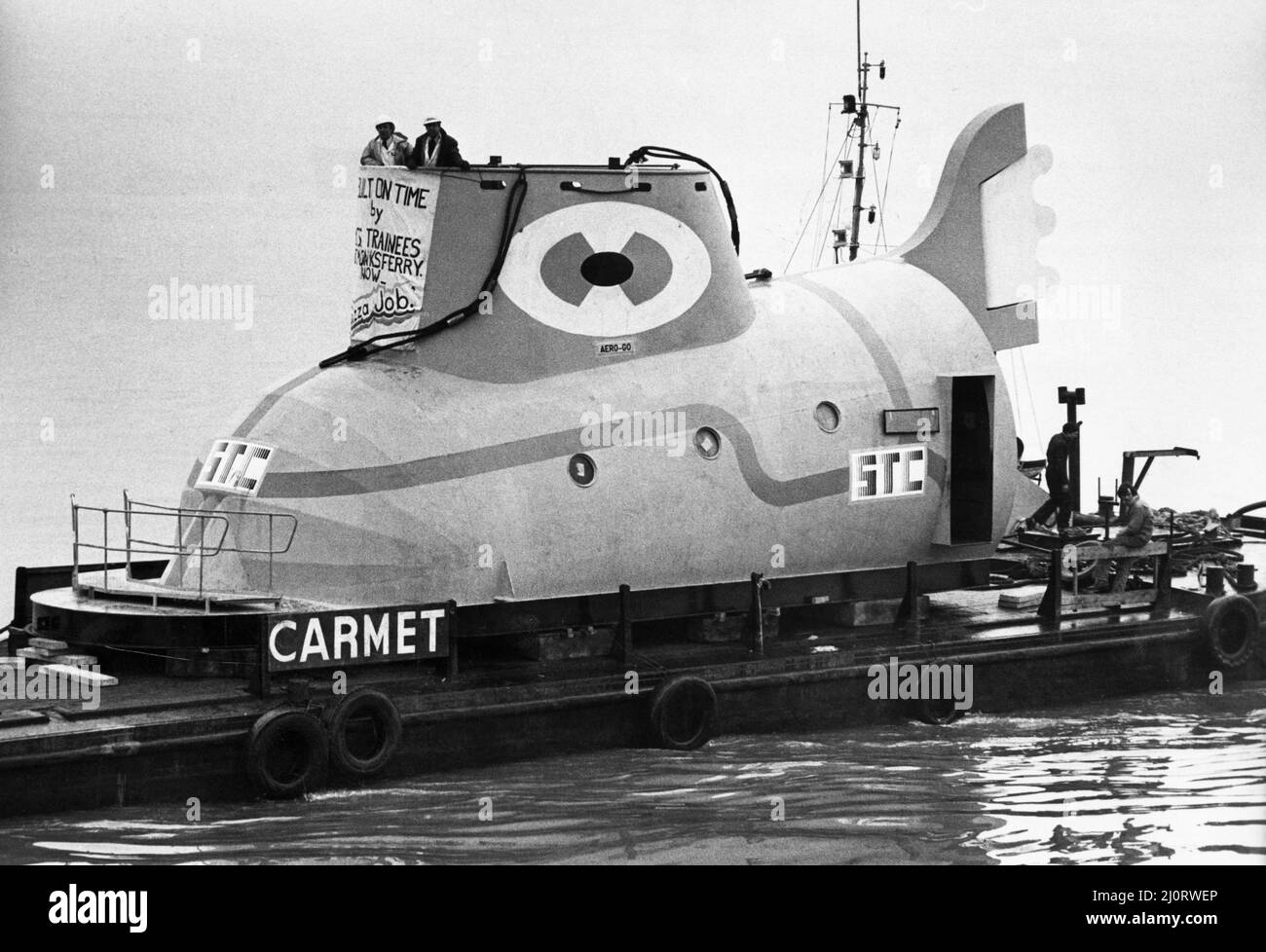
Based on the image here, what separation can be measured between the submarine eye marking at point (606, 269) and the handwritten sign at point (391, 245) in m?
0.70

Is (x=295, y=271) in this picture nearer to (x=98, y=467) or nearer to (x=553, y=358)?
(x=98, y=467)

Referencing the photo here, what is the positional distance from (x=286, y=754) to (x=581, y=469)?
3.40 meters

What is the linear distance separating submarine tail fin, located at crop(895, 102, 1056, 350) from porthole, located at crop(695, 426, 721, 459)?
3.19 m

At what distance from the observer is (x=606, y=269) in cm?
1548

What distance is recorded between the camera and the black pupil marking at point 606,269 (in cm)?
1543

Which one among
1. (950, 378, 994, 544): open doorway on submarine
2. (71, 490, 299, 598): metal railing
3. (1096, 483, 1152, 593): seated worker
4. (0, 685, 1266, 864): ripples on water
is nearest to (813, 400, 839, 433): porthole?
(950, 378, 994, 544): open doorway on submarine

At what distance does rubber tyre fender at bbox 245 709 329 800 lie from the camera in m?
13.0

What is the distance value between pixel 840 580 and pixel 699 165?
369 cm

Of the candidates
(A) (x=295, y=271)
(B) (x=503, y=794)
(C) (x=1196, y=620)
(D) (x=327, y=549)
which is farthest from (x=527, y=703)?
(A) (x=295, y=271)

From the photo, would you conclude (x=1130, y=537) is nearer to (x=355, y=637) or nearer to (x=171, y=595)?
(x=355, y=637)

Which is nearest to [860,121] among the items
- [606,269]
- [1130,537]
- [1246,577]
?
[1130,537]

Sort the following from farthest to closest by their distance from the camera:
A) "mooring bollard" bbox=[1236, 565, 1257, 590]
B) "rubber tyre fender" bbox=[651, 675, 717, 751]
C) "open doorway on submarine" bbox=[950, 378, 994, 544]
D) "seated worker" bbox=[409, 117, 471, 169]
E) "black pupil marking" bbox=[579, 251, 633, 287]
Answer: "mooring bollard" bbox=[1236, 565, 1257, 590], "open doorway on submarine" bbox=[950, 378, 994, 544], "black pupil marking" bbox=[579, 251, 633, 287], "seated worker" bbox=[409, 117, 471, 169], "rubber tyre fender" bbox=[651, 675, 717, 751]

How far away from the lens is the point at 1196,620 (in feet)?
57.8

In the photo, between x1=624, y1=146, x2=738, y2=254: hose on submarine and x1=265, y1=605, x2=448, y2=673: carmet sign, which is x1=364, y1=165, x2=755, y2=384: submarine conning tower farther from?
x1=265, y1=605, x2=448, y2=673: carmet sign
